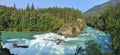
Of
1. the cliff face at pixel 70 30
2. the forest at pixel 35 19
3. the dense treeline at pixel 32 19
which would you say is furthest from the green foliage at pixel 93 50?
the dense treeline at pixel 32 19

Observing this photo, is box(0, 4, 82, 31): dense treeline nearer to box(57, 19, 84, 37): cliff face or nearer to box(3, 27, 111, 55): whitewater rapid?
box(57, 19, 84, 37): cliff face

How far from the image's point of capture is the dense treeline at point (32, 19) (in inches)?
2014

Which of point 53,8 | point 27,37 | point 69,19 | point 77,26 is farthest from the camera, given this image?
point 53,8

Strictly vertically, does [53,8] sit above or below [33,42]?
above

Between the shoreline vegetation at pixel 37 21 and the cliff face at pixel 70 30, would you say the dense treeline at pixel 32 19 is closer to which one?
the shoreline vegetation at pixel 37 21

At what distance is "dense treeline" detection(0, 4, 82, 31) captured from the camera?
51.2 m

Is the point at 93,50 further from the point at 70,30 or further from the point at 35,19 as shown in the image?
the point at 35,19

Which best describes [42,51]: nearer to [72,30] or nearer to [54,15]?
[72,30]

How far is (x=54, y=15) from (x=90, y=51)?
1833 inches

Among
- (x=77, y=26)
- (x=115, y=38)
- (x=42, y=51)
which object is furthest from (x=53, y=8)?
(x=115, y=38)

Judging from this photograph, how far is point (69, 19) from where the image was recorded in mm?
54188

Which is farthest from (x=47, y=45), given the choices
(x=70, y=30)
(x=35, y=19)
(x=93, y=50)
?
(x=93, y=50)

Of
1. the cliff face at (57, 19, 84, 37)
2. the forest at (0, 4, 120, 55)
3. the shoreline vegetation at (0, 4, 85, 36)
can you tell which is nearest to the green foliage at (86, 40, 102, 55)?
the cliff face at (57, 19, 84, 37)

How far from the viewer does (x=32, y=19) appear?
53.1 metres
